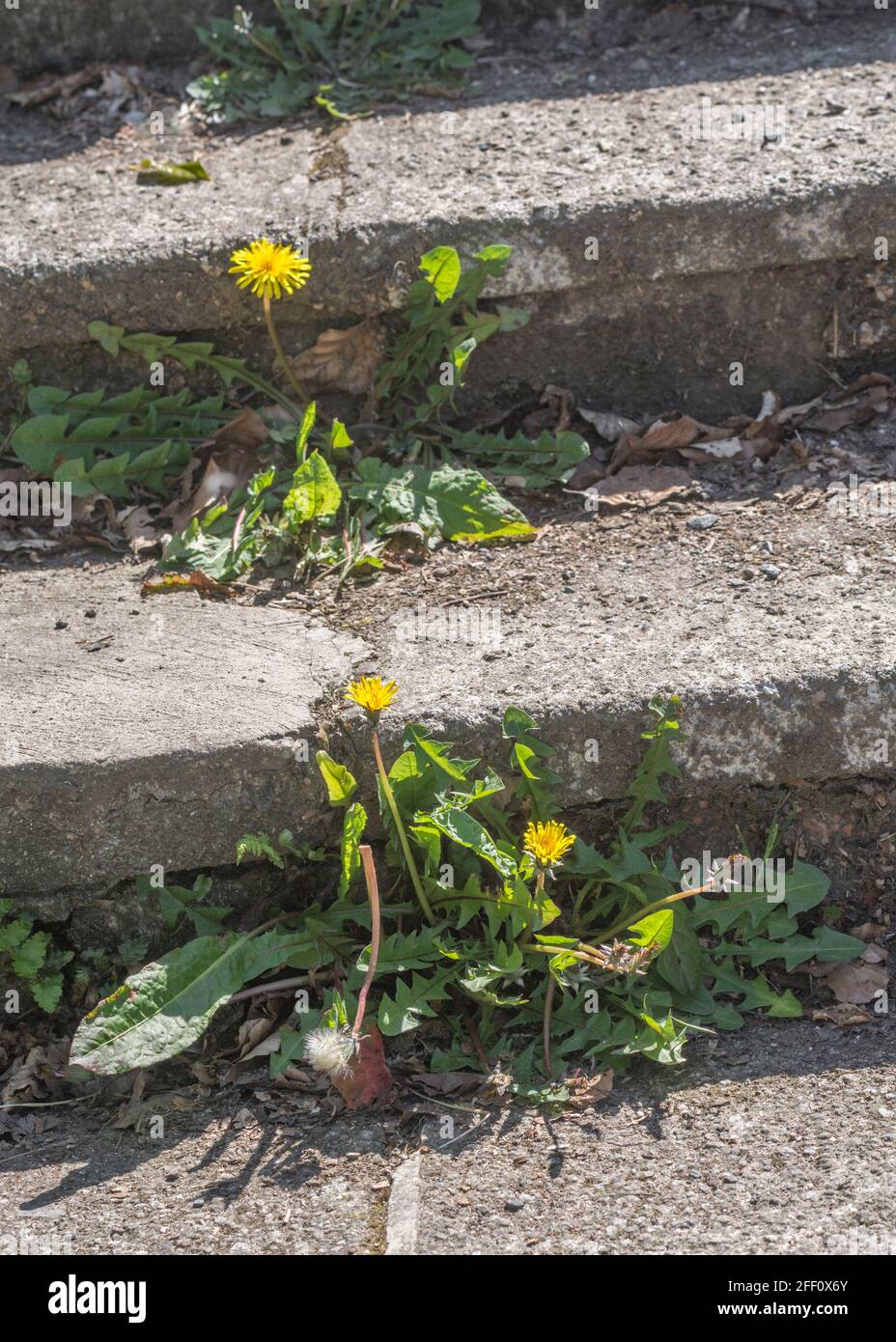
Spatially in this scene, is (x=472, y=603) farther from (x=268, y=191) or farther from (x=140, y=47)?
(x=140, y=47)

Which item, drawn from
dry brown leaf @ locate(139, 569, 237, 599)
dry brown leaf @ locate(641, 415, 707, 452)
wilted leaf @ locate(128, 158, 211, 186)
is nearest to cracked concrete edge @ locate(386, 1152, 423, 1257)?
dry brown leaf @ locate(139, 569, 237, 599)

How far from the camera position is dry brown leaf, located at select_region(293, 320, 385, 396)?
3.07m

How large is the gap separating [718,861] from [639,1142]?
59 centimetres

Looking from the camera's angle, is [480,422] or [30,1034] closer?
[30,1034]

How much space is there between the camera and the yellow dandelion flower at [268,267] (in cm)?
282

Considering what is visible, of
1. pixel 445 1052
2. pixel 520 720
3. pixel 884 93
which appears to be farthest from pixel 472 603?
pixel 884 93

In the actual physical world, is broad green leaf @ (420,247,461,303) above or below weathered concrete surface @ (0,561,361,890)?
above

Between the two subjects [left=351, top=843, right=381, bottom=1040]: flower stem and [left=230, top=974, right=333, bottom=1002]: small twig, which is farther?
[left=230, top=974, right=333, bottom=1002]: small twig

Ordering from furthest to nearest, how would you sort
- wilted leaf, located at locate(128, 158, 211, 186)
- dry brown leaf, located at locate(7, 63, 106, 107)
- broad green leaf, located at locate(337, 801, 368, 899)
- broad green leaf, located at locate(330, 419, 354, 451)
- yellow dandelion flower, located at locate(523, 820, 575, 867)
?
dry brown leaf, located at locate(7, 63, 106, 107) → wilted leaf, located at locate(128, 158, 211, 186) → broad green leaf, located at locate(330, 419, 354, 451) → broad green leaf, located at locate(337, 801, 368, 899) → yellow dandelion flower, located at locate(523, 820, 575, 867)

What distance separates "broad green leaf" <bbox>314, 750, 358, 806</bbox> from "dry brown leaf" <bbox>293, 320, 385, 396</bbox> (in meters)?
1.19

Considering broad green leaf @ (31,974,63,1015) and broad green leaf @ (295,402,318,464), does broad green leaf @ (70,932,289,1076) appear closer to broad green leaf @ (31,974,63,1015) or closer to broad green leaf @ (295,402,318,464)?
broad green leaf @ (31,974,63,1015)

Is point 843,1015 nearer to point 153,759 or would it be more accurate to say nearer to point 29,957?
point 153,759

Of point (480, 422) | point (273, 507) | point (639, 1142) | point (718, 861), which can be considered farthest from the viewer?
point (480, 422)

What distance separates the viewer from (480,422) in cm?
311
